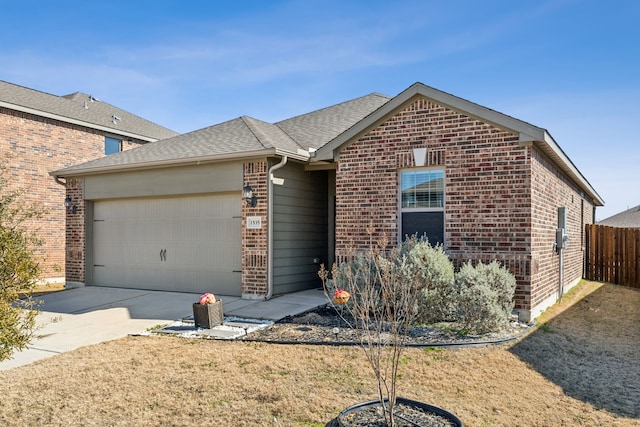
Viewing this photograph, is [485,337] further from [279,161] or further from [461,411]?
[279,161]

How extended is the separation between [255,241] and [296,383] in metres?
5.26

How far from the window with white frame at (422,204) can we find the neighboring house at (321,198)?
0.06ft

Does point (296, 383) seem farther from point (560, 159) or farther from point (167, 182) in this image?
point (167, 182)

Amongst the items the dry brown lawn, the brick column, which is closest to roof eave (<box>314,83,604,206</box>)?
the dry brown lawn

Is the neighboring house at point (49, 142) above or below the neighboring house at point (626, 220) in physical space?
above

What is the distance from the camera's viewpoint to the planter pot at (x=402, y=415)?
3.68 metres

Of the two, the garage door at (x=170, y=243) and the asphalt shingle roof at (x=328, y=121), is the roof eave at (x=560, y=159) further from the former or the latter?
the garage door at (x=170, y=243)

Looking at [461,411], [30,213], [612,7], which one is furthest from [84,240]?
[612,7]

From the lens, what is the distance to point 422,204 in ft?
28.2

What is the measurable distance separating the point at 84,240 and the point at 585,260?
16.1 meters

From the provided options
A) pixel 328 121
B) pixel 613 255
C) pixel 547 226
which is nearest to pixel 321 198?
pixel 328 121

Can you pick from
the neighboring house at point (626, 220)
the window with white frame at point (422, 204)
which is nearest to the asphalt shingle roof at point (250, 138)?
the window with white frame at point (422, 204)

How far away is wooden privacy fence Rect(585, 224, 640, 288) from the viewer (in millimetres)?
13953

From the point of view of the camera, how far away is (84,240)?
12.4 m
